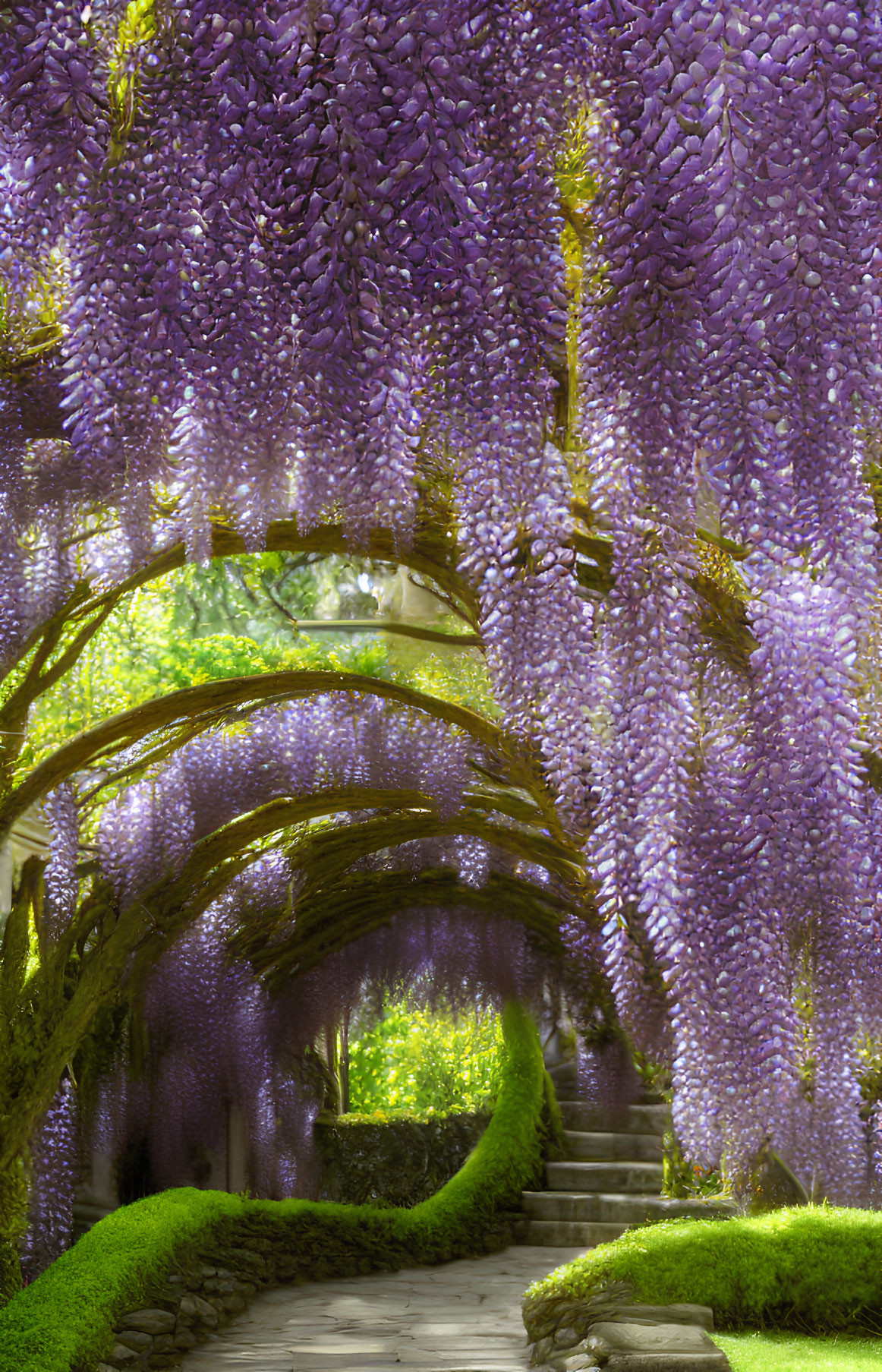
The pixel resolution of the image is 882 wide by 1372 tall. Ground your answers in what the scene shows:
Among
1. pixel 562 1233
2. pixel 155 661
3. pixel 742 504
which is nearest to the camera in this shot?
pixel 742 504

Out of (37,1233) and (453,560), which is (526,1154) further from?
(453,560)

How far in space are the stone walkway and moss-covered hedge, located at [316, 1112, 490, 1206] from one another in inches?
94.7

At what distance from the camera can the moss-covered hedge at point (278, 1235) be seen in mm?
4023

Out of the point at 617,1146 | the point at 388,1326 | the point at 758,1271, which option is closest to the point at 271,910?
the point at 388,1326

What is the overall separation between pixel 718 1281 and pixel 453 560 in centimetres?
297

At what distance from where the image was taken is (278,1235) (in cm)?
713

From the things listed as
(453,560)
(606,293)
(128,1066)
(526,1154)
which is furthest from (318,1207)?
(606,293)

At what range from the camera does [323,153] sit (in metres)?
1.78

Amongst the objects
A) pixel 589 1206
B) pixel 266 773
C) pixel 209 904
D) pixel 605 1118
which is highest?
pixel 266 773

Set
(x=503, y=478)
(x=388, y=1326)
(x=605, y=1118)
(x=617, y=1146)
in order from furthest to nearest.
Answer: (x=605, y=1118), (x=617, y=1146), (x=388, y=1326), (x=503, y=478)

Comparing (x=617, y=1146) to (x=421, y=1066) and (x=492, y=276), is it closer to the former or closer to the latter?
(x=421, y=1066)

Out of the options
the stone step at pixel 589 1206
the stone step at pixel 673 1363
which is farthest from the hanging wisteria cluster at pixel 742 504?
the stone step at pixel 589 1206

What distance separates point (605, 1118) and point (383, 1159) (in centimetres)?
204

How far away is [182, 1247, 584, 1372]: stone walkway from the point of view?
4.86 metres
